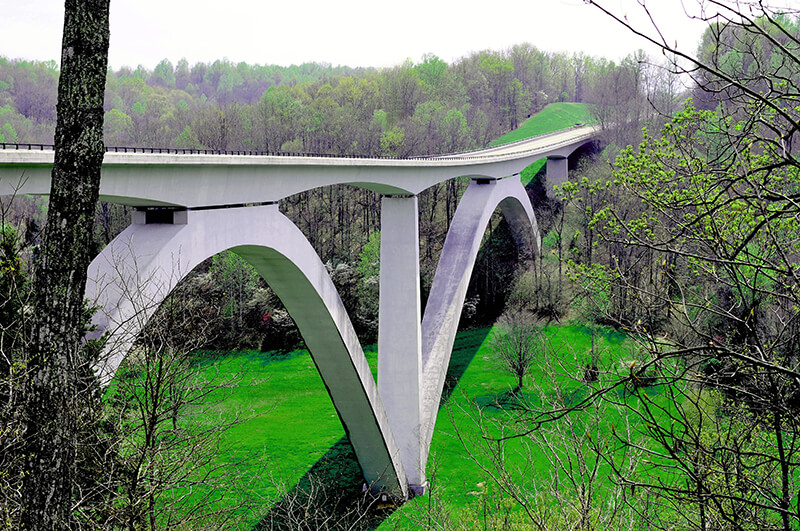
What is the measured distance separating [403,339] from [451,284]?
6126 millimetres

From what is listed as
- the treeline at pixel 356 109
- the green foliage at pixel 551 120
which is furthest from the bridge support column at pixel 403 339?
the green foliage at pixel 551 120

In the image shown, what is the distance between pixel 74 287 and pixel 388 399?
50.2ft

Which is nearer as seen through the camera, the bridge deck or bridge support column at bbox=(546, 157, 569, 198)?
the bridge deck

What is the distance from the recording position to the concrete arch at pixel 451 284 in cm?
2080

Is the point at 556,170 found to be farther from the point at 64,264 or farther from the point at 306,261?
the point at 64,264

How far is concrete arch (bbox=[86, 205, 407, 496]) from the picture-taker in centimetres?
917

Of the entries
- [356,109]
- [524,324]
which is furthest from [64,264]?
[356,109]

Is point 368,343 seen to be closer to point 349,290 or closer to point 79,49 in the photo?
point 349,290

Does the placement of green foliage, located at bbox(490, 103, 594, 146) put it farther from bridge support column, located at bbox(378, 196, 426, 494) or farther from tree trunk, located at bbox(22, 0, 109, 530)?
tree trunk, located at bbox(22, 0, 109, 530)

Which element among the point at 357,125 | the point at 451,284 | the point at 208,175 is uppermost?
the point at 357,125

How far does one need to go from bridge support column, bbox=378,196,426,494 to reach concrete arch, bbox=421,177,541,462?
1.96 ft

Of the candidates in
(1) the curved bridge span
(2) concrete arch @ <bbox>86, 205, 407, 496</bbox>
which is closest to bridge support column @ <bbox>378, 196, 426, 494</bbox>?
(1) the curved bridge span

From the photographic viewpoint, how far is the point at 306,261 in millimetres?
13570

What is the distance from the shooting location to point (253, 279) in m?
37.8
